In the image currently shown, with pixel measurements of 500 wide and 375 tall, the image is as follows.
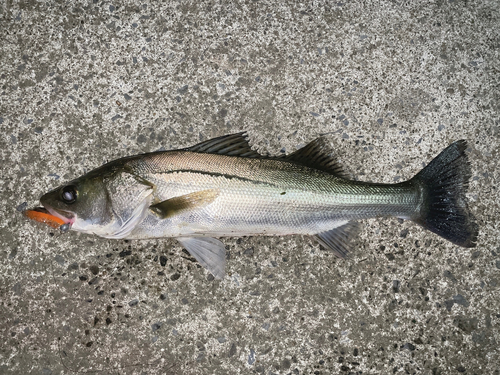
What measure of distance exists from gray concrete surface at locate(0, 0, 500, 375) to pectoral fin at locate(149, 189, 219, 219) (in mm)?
553

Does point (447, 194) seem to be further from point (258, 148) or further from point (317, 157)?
point (258, 148)

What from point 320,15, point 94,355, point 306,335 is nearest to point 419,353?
point 306,335

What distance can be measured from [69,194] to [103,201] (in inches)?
8.5

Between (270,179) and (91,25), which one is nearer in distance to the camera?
(270,179)

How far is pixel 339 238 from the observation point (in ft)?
8.63

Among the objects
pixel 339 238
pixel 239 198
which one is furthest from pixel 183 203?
pixel 339 238

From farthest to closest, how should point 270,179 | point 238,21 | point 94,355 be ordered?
1. point 238,21
2. point 94,355
3. point 270,179

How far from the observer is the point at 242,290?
2820mm

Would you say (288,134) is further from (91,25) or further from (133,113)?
(91,25)

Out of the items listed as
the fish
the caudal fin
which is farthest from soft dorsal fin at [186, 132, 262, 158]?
the caudal fin

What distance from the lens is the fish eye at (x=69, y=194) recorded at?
90.5 inches

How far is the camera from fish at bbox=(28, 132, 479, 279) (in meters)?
2.33

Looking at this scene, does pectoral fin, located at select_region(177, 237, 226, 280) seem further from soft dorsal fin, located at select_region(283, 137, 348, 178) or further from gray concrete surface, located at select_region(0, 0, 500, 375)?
soft dorsal fin, located at select_region(283, 137, 348, 178)

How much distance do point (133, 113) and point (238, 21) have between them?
1.16 meters
